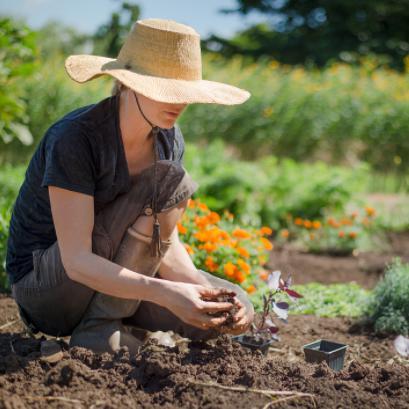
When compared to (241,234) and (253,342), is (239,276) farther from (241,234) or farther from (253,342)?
(253,342)

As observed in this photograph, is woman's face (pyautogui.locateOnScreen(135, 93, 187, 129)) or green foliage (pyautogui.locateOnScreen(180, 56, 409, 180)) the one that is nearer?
woman's face (pyautogui.locateOnScreen(135, 93, 187, 129))

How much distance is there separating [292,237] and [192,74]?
13.3ft

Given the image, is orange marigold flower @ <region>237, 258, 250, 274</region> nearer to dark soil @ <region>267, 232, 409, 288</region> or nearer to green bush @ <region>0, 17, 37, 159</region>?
dark soil @ <region>267, 232, 409, 288</region>

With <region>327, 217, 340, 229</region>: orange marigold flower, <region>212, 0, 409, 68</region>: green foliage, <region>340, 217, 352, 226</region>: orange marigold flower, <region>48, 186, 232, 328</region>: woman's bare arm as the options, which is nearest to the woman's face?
<region>48, 186, 232, 328</region>: woman's bare arm

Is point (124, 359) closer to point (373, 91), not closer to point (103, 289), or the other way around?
point (103, 289)

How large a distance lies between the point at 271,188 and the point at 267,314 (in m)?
3.68

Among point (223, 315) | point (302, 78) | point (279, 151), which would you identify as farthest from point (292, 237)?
point (302, 78)

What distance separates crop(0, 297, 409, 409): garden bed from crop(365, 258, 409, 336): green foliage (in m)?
1.10

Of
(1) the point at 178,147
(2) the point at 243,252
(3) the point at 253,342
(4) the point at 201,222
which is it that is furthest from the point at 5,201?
(3) the point at 253,342

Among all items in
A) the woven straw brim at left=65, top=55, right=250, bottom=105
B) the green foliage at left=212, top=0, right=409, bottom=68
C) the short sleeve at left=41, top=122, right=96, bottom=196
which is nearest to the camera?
the woven straw brim at left=65, top=55, right=250, bottom=105

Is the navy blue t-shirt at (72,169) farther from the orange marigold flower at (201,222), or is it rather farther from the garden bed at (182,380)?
the orange marigold flower at (201,222)

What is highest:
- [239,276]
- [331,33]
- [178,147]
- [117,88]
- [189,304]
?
[117,88]

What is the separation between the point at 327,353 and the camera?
2.55 m

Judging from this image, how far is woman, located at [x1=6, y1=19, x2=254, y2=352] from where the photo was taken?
2248mm
